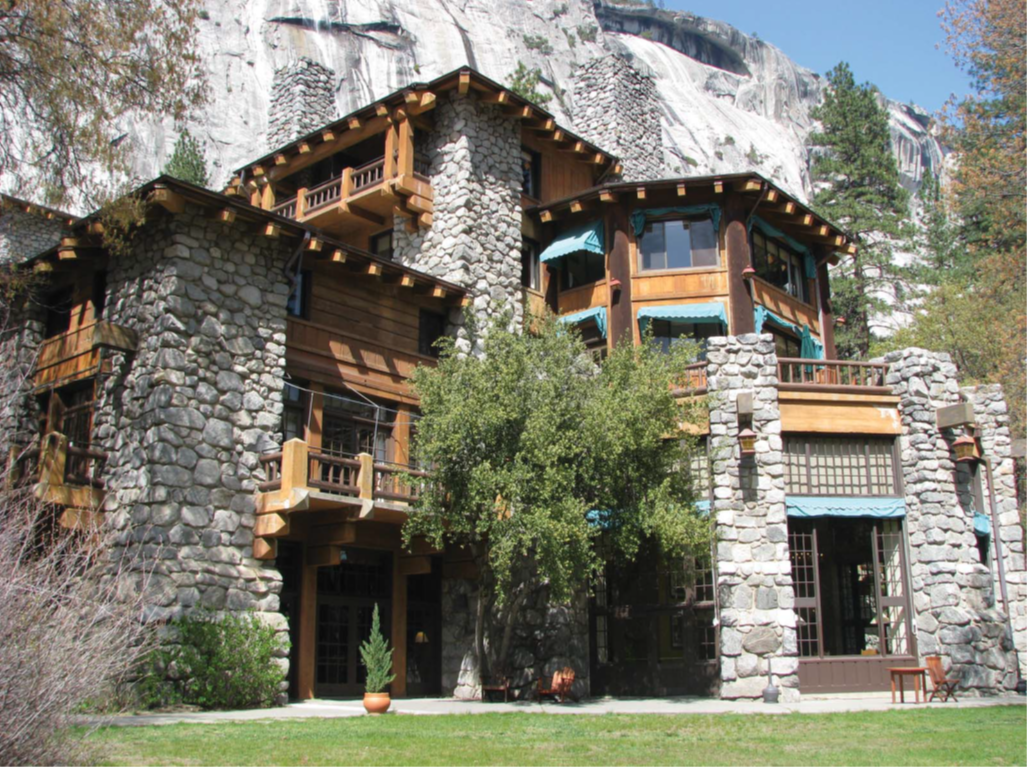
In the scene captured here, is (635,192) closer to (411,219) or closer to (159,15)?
(411,219)

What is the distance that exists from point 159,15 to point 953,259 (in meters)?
45.9

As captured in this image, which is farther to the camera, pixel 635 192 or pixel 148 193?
pixel 635 192

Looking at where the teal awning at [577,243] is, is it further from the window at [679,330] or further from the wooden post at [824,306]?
the wooden post at [824,306]

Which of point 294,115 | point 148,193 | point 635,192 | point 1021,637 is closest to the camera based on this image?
point 148,193

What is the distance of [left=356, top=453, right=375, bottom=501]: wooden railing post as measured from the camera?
19297mm

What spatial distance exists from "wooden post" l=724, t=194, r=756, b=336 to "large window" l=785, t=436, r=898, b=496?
4302 mm

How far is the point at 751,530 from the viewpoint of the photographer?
20.4 metres

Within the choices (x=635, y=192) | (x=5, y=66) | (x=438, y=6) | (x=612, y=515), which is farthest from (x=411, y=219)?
(x=438, y=6)

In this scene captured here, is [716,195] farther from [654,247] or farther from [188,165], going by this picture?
[188,165]

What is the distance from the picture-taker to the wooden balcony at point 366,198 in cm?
2577

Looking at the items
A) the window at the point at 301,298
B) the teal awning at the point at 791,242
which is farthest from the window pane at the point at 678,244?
the window at the point at 301,298

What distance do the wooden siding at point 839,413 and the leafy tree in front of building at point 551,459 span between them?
8.75ft

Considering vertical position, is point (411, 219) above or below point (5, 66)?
above

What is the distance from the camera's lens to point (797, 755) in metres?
10.9
